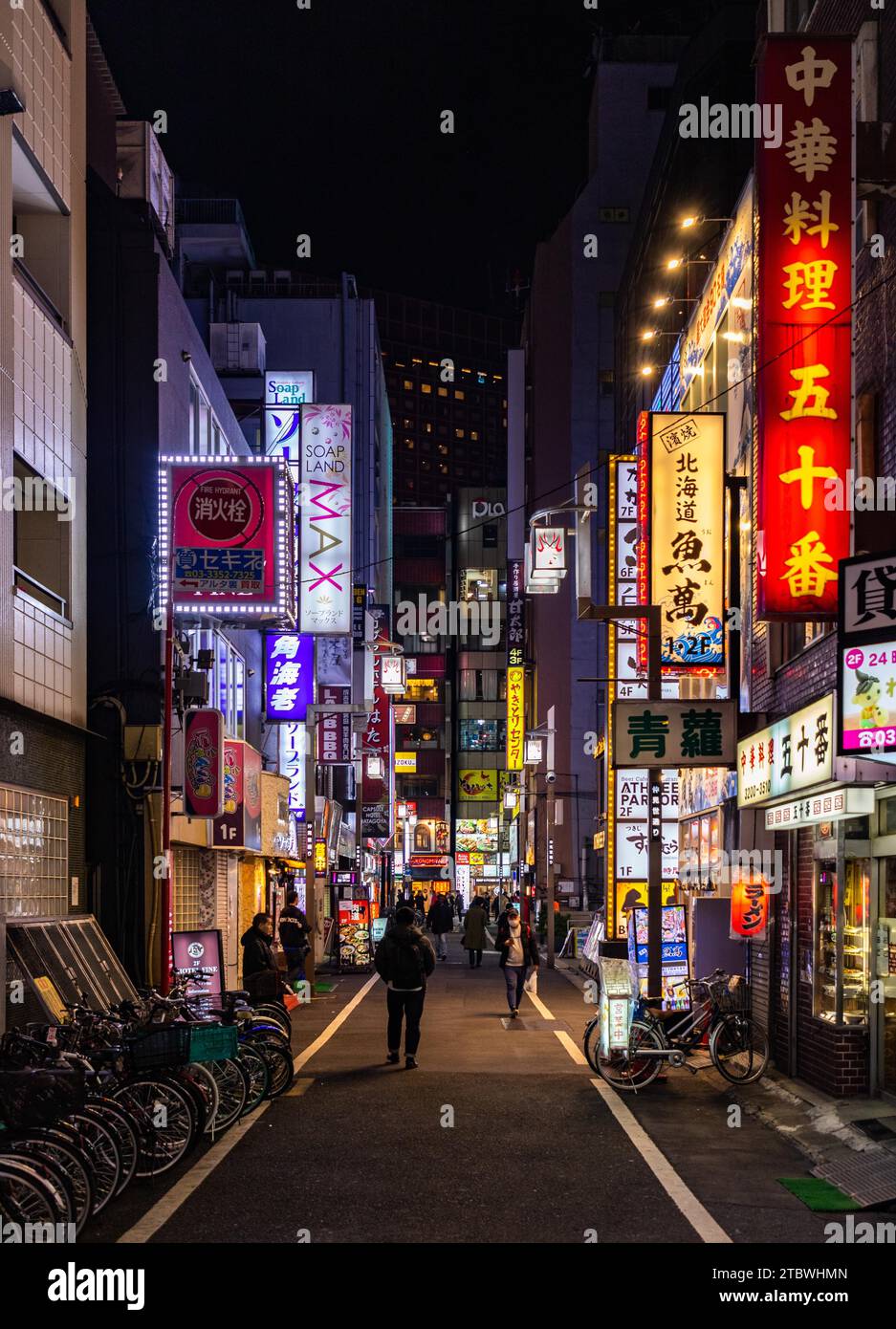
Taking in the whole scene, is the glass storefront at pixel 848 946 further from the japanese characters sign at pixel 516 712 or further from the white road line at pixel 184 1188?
the japanese characters sign at pixel 516 712

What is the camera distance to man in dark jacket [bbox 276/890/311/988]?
91.5ft

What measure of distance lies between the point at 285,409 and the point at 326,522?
26.1ft

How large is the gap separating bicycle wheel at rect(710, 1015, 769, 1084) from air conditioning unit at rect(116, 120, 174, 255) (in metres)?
17.0

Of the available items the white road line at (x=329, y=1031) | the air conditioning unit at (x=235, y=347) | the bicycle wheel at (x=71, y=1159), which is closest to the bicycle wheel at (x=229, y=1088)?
the white road line at (x=329, y=1031)

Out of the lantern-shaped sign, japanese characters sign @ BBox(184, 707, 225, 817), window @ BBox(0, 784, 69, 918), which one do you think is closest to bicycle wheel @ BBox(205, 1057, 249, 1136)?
window @ BBox(0, 784, 69, 918)

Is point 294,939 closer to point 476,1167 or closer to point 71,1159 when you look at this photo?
point 476,1167

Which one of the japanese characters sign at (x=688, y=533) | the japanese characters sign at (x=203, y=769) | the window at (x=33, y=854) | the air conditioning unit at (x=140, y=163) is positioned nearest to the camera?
the window at (x=33, y=854)

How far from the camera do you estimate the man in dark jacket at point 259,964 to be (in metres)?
18.2

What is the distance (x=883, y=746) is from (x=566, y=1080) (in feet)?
27.0

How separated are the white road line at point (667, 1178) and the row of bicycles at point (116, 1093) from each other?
11.7 feet

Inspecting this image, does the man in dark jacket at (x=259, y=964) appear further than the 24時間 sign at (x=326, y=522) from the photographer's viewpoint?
No

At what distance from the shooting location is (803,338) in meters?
13.9

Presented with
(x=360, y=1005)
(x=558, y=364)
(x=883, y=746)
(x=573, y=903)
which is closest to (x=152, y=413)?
(x=360, y=1005)

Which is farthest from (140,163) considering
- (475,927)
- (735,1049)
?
(475,927)
